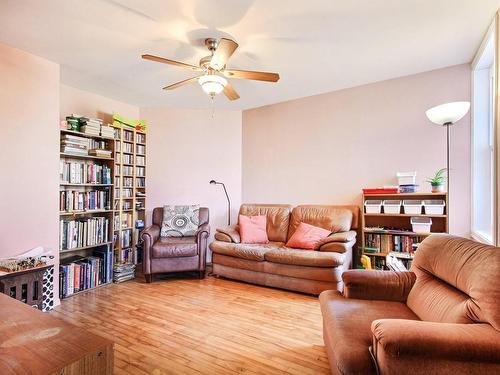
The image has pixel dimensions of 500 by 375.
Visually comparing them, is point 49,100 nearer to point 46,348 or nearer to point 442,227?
point 46,348

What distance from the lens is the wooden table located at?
2.80ft

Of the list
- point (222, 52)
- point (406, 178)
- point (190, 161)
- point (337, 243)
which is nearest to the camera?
point (222, 52)

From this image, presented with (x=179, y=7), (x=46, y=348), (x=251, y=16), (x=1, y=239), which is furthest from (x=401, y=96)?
(x=1, y=239)

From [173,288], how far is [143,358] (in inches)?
52.5

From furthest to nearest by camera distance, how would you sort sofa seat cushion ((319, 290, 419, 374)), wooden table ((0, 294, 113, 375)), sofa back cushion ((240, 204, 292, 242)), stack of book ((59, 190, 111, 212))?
1. sofa back cushion ((240, 204, 292, 242))
2. stack of book ((59, 190, 111, 212))
3. sofa seat cushion ((319, 290, 419, 374))
4. wooden table ((0, 294, 113, 375))

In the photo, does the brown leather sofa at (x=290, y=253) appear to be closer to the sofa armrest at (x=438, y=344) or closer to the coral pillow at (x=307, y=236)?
the coral pillow at (x=307, y=236)

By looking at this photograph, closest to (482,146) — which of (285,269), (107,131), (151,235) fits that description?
(285,269)

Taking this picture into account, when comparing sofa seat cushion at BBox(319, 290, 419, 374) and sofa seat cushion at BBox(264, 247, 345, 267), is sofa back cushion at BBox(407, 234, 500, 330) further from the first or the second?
sofa seat cushion at BBox(264, 247, 345, 267)

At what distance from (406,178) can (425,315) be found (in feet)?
6.34

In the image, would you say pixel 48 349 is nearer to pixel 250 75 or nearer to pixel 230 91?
pixel 250 75

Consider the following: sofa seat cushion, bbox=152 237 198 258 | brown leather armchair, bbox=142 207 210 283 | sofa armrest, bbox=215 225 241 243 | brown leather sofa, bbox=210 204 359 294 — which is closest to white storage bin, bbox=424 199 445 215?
brown leather sofa, bbox=210 204 359 294

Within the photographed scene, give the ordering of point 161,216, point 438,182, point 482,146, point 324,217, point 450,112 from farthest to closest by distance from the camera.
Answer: point 161,216, point 324,217, point 438,182, point 482,146, point 450,112

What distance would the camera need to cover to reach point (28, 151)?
8.27ft

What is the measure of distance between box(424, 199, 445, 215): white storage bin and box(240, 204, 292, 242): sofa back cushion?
1.66 m
